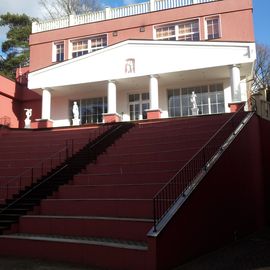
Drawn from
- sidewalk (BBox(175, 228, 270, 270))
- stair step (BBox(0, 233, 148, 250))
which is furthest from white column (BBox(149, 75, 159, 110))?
stair step (BBox(0, 233, 148, 250))

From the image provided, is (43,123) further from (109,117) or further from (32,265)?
(32,265)

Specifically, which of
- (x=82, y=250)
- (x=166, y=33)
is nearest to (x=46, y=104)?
(x=166, y=33)

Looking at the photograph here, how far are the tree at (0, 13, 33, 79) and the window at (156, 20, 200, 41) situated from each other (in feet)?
77.0

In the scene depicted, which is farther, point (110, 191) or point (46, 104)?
point (46, 104)

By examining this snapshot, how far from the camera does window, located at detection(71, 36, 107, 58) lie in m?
30.0

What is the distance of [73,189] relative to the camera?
13117 mm

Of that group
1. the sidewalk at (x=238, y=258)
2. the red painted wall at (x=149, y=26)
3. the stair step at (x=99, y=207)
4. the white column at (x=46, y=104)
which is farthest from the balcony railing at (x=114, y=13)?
the sidewalk at (x=238, y=258)

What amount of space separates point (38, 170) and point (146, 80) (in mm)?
11812

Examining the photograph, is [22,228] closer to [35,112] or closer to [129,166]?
[129,166]

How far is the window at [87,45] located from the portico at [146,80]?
3342 millimetres

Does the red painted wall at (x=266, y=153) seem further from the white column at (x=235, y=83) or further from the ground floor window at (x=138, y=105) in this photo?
the ground floor window at (x=138, y=105)

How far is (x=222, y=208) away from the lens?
37.7 feet

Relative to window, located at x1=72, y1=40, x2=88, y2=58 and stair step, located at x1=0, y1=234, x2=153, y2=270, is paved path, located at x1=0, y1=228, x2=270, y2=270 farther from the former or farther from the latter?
window, located at x1=72, y1=40, x2=88, y2=58

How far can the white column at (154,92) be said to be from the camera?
24.3 m
